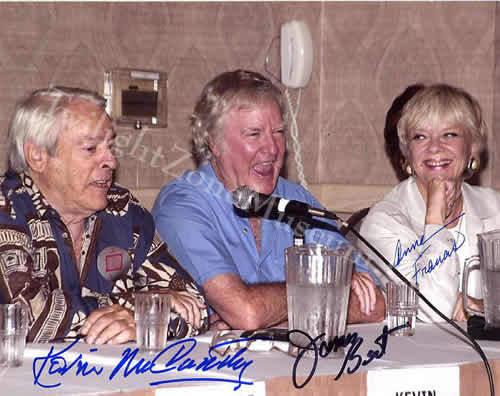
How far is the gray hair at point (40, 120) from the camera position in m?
2.09

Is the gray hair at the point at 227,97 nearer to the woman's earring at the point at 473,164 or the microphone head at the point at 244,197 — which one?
the woman's earring at the point at 473,164

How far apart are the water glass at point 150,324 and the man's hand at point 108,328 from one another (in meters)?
0.08

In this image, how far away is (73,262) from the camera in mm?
2080

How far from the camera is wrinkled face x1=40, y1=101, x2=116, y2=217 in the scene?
2100 mm

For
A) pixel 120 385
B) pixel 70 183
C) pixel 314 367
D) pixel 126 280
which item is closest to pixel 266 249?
pixel 126 280

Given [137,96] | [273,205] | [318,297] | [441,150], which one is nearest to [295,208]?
[273,205]

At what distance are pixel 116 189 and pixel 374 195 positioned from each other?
58.9 inches

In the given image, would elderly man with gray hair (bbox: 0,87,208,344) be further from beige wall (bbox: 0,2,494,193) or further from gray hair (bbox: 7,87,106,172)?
beige wall (bbox: 0,2,494,193)

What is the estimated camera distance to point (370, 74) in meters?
3.46

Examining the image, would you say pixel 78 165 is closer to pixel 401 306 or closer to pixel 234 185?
pixel 234 185

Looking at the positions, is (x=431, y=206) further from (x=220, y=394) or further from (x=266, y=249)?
(x=220, y=394)
